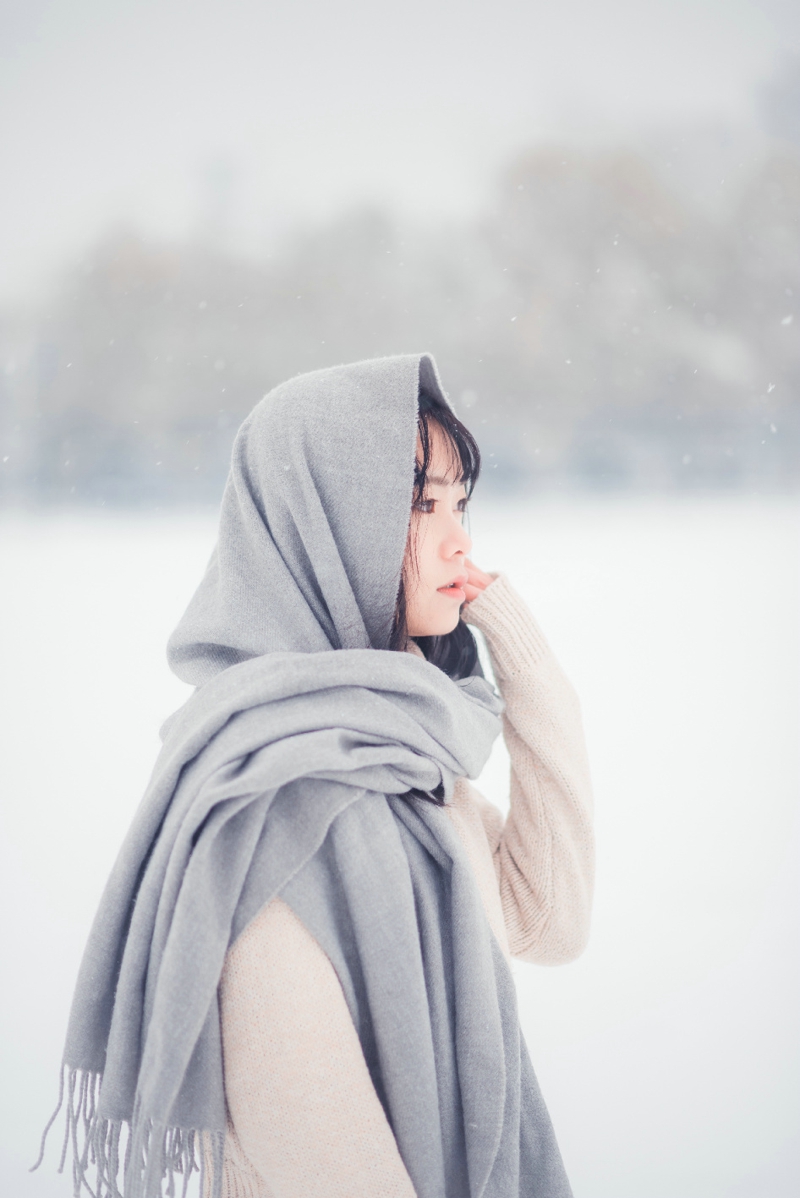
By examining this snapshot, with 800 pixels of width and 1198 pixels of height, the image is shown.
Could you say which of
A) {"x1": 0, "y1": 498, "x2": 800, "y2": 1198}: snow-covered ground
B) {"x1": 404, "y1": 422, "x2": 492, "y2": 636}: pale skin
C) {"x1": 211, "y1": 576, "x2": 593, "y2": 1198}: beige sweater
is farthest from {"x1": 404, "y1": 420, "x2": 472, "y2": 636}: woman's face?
{"x1": 0, "y1": 498, "x2": 800, "y2": 1198}: snow-covered ground

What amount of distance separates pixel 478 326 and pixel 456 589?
1.10m

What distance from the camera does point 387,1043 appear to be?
2.43ft

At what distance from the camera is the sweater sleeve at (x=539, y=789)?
96cm

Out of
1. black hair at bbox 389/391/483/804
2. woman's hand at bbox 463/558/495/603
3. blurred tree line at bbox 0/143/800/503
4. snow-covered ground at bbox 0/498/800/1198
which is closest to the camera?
black hair at bbox 389/391/483/804

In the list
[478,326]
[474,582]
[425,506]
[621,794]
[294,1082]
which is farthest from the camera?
[478,326]

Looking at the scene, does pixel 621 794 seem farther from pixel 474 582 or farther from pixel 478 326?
pixel 478 326

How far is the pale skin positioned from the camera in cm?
88

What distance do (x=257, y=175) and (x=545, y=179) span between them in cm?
64

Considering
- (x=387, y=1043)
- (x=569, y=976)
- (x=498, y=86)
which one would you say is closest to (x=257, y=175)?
(x=498, y=86)

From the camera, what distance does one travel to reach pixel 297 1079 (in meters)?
0.67

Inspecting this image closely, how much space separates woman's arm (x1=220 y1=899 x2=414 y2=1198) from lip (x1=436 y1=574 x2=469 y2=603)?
384mm

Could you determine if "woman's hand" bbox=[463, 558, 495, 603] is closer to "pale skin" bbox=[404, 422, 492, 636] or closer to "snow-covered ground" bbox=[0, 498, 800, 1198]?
"pale skin" bbox=[404, 422, 492, 636]

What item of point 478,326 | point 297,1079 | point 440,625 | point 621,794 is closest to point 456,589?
point 440,625

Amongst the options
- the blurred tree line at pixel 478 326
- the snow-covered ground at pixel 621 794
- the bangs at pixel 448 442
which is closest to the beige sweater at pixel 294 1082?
the bangs at pixel 448 442
